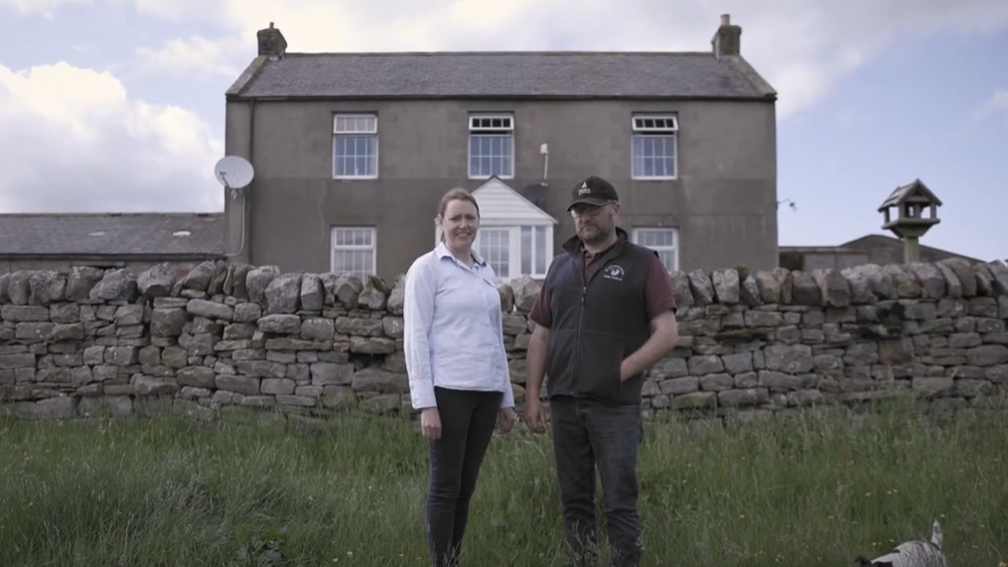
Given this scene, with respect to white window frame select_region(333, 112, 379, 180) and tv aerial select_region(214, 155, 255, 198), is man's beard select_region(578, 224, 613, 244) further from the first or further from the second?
white window frame select_region(333, 112, 379, 180)

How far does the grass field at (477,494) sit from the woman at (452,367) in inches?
18.6

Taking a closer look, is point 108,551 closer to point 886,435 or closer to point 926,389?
point 886,435

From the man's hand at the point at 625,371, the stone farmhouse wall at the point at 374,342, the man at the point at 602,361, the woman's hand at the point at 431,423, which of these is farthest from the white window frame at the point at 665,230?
the woman's hand at the point at 431,423

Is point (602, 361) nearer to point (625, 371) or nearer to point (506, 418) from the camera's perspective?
point (625, 371)

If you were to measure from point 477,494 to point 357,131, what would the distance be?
15.7 m

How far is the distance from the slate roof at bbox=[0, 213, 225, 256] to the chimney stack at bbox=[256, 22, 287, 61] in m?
4.44

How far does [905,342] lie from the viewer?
683 centimetres

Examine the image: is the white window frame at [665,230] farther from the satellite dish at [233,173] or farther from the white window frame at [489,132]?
the satellite dish at [233,173]

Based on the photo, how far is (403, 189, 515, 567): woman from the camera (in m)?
3.79

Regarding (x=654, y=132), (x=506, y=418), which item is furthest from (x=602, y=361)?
(x=654, y=132)

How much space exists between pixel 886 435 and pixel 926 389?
39.3 inches

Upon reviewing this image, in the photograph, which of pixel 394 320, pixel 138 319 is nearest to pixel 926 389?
pixel 394 320

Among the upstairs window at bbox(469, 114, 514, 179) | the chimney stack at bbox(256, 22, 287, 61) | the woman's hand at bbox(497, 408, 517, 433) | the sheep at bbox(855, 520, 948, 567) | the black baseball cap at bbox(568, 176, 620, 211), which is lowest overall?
the sheep at bbox(855, 520, 948, 567)

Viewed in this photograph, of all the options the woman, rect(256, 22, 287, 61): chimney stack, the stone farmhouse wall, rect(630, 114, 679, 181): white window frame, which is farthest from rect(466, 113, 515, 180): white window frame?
the woman
